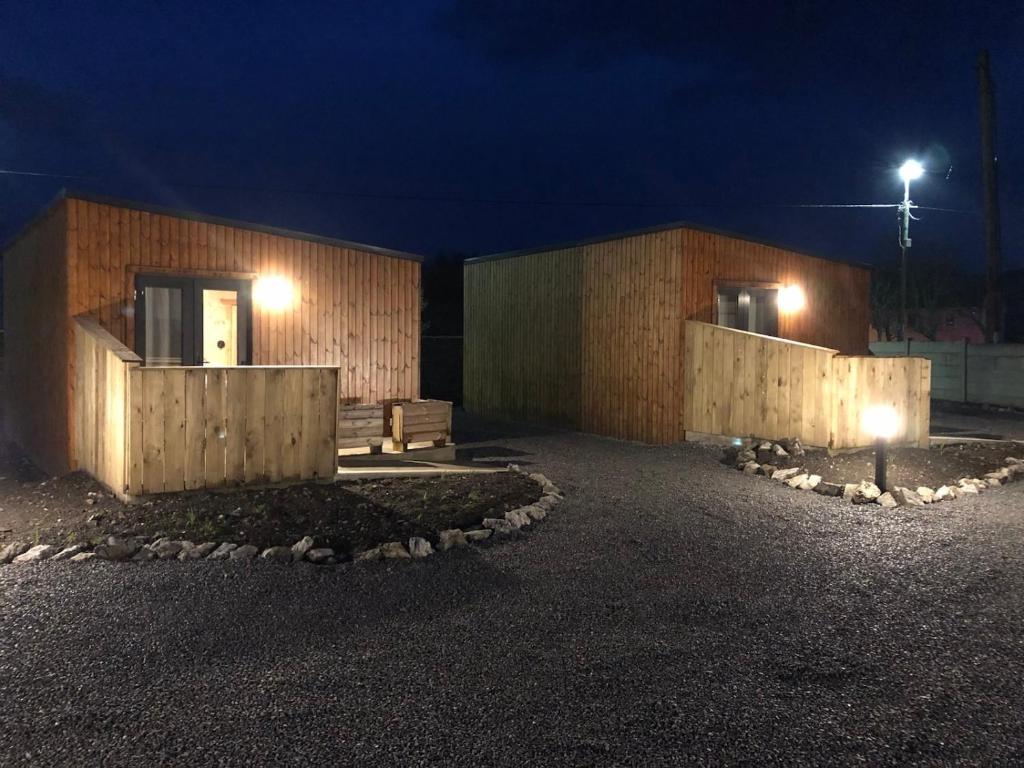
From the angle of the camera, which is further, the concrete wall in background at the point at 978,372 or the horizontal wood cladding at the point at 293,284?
the concrete wall in background at the point at 978,372

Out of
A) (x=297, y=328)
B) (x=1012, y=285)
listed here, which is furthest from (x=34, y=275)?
(x=1012, y=285)

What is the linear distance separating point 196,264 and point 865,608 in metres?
7.99

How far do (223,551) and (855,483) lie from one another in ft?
22.3

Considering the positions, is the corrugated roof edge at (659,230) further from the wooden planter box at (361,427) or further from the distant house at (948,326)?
the distant house at (948,326)

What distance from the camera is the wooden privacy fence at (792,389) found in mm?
10016

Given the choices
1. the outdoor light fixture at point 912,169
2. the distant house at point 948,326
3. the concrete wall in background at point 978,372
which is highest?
the outdoor light fixture at point 912,169

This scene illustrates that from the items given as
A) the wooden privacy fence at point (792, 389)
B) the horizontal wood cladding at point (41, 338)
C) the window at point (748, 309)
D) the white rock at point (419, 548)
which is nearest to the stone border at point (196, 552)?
the white rock at point (419, 548)

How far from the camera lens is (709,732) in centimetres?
303

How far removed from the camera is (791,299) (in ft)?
46.5

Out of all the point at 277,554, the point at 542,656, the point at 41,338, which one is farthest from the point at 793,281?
the point at 41,338

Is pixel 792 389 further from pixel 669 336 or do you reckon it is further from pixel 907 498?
pixel 907 498

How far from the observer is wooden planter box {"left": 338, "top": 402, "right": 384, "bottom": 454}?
9.12 metres

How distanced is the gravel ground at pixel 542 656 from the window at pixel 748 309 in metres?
7.05

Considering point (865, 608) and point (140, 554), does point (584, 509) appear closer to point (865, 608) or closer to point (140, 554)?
point (865, 608)
